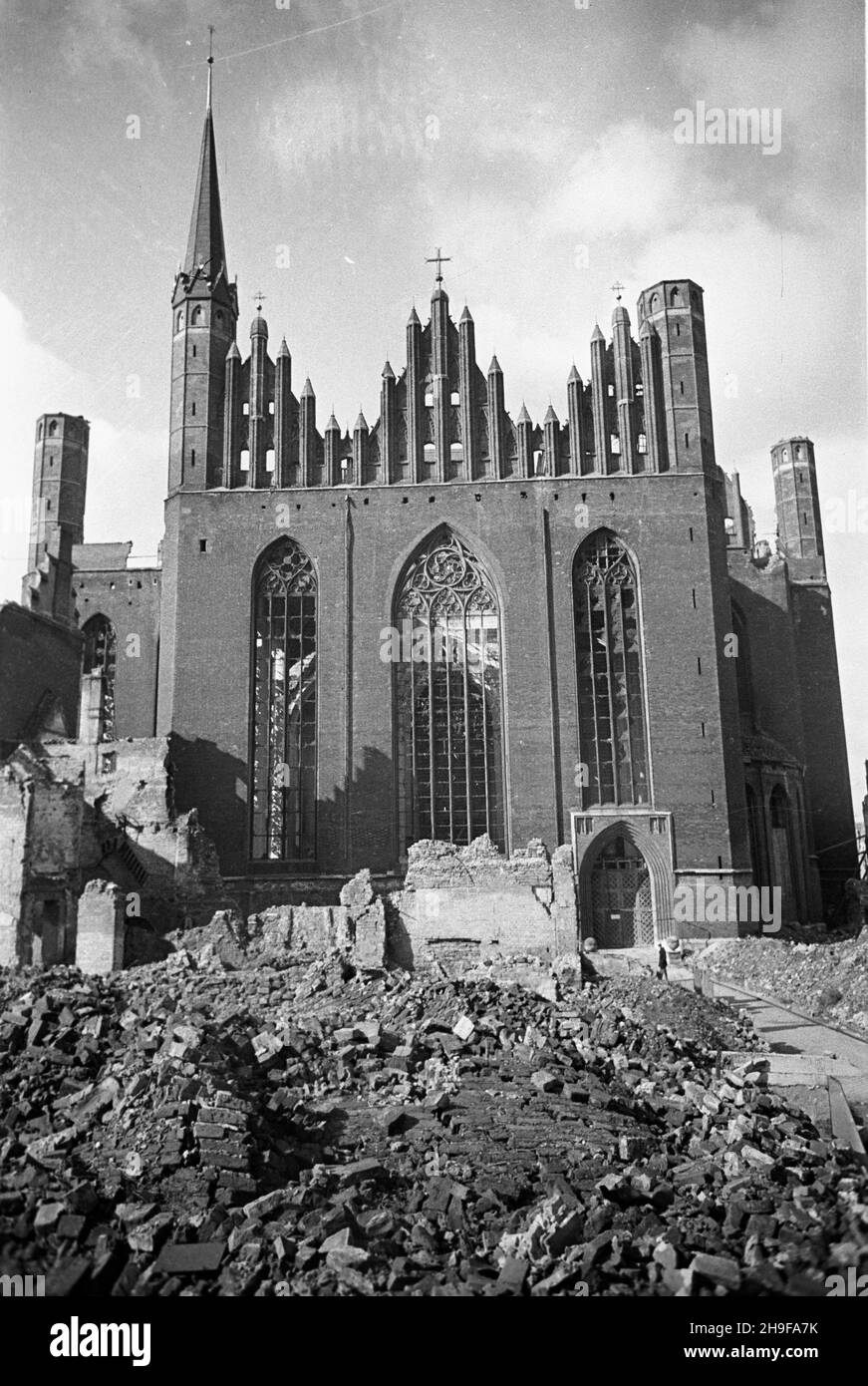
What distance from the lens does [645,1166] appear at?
8547mm

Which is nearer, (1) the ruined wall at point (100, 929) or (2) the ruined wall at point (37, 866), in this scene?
(1) the ruined wall at point (100, 929)

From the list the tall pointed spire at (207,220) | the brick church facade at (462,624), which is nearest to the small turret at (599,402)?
the brick church facade at (462,624)

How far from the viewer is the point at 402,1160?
880cm

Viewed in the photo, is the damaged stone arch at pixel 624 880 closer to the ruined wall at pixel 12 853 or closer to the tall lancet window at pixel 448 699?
the tall lancet window at pixel 448 699

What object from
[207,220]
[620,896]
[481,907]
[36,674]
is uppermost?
[207,220]

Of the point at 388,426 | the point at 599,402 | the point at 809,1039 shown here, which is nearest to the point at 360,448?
the point at 388,426

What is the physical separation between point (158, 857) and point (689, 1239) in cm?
1998

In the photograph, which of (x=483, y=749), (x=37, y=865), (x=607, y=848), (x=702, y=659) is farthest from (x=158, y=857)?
(x=702, y=659)

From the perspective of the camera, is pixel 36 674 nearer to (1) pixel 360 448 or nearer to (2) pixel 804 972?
(1) pixel 360 448

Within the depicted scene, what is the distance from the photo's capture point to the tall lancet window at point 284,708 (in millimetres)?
28797

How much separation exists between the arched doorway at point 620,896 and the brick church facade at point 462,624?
63 millimetres

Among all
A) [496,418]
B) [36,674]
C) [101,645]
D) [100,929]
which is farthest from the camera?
[101,645]

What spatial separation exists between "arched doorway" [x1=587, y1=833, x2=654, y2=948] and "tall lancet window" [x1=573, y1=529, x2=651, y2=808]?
1435 mm

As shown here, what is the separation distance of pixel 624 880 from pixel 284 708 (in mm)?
10487
